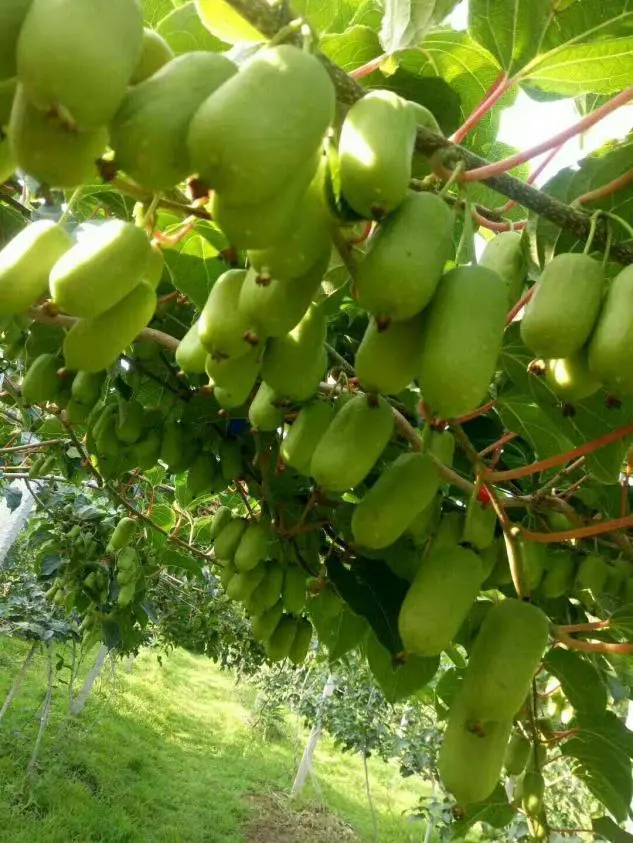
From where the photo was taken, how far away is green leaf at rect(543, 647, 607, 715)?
1383mm

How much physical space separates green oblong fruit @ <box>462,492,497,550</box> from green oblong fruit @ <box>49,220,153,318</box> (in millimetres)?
642

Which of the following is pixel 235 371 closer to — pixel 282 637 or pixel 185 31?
pixel 185 31

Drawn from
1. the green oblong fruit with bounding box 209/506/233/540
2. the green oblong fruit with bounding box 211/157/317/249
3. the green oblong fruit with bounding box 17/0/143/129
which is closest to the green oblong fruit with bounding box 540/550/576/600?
the green oblong fruit with bounding box 209/506/233/540

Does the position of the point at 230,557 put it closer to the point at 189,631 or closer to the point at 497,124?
the point at 497,124

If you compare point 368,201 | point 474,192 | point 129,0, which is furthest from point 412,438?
point 129,0

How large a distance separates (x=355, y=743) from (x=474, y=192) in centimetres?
894

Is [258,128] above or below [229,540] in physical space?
above

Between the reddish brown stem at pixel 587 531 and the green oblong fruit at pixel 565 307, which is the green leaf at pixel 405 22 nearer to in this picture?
the green oblong fruit at pixel 565 307

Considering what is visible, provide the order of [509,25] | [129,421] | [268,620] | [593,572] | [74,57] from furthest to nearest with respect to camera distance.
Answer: [268,620] < [129,421] < [593,572] < [509,25] < [74,57]

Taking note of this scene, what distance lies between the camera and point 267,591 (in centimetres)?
164

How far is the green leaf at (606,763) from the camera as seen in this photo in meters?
1.48

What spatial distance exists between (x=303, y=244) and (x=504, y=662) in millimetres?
609

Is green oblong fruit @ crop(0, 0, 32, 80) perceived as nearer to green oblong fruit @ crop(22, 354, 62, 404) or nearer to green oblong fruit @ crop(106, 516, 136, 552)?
green oblong fruit @ crop(22, 354, 62, 404)

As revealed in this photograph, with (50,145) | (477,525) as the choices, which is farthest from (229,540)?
(50,145)
